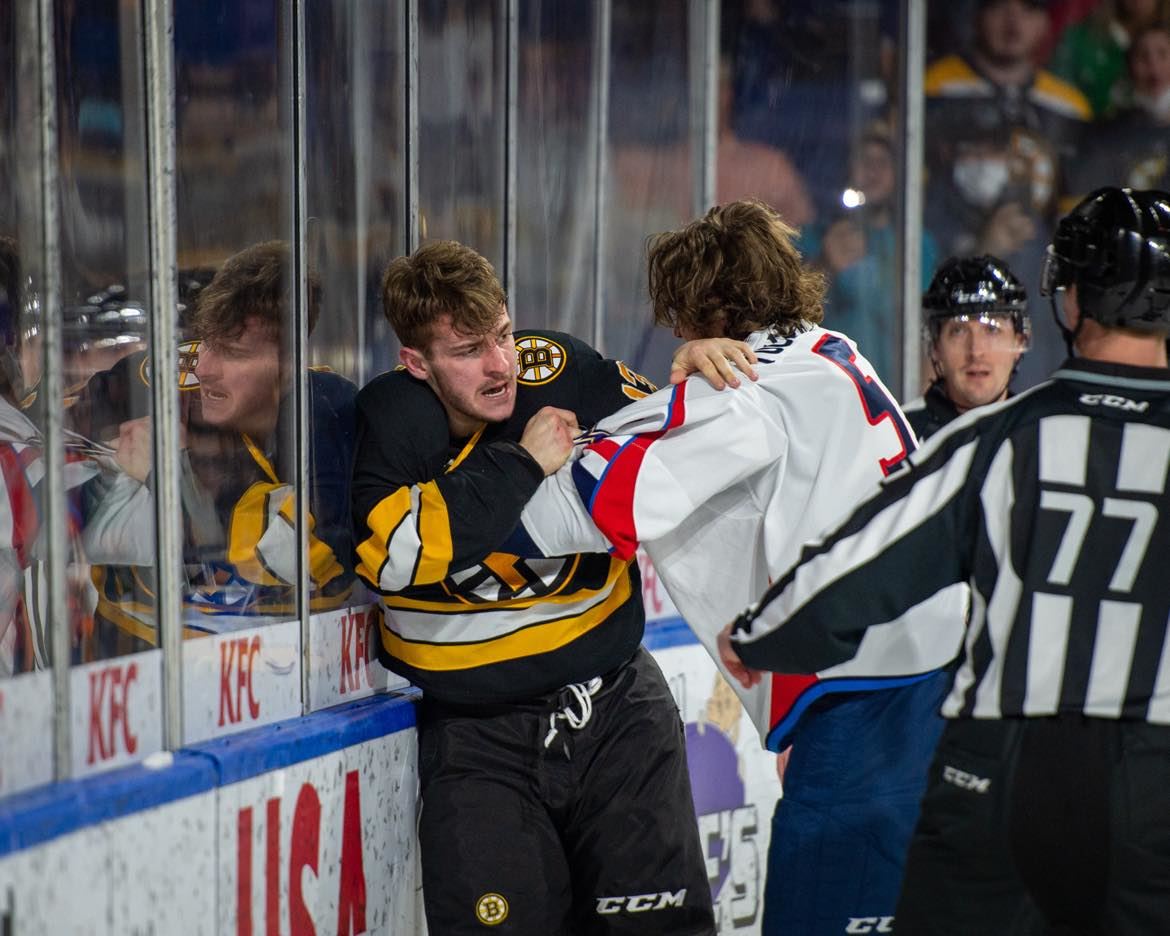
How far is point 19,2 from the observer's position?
78.0 inches

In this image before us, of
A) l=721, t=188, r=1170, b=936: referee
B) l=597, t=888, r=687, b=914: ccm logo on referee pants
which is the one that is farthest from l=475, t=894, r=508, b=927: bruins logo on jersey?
l=721, t=188, r=1170, b=936: referee

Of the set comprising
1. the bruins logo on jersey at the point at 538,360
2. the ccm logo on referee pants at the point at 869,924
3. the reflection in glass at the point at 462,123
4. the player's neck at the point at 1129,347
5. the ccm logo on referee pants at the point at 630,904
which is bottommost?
the ccm logo on referee pants at the point at 630,904

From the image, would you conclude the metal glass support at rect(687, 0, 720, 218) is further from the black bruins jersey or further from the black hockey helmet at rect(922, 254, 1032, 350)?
the black bruins jersey

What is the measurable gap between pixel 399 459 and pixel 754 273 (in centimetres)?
61

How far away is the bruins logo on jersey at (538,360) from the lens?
99.8 inches

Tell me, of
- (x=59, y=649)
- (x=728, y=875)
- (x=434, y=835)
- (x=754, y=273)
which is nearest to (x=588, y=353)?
(x=754, y=273)

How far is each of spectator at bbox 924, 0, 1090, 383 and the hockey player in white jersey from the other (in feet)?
9.55

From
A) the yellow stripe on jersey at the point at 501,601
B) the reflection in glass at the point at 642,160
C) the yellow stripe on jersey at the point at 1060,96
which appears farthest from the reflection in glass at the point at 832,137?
the yellow stripe on jersey at the point at 501,601

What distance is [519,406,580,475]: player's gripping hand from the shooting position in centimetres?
232

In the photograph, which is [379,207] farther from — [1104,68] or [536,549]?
[1104,68]

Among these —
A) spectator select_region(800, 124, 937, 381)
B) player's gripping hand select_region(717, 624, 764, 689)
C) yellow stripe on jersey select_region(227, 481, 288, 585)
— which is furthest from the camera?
spectator select_region(800, 124, 937, 381)

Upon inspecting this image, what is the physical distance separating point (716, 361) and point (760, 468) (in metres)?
0.17

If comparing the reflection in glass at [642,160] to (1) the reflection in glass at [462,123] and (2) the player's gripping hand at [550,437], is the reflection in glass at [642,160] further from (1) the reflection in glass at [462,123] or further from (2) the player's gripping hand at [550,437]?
(2) the player's gripping hand at [550,437]

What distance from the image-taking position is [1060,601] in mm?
1696
